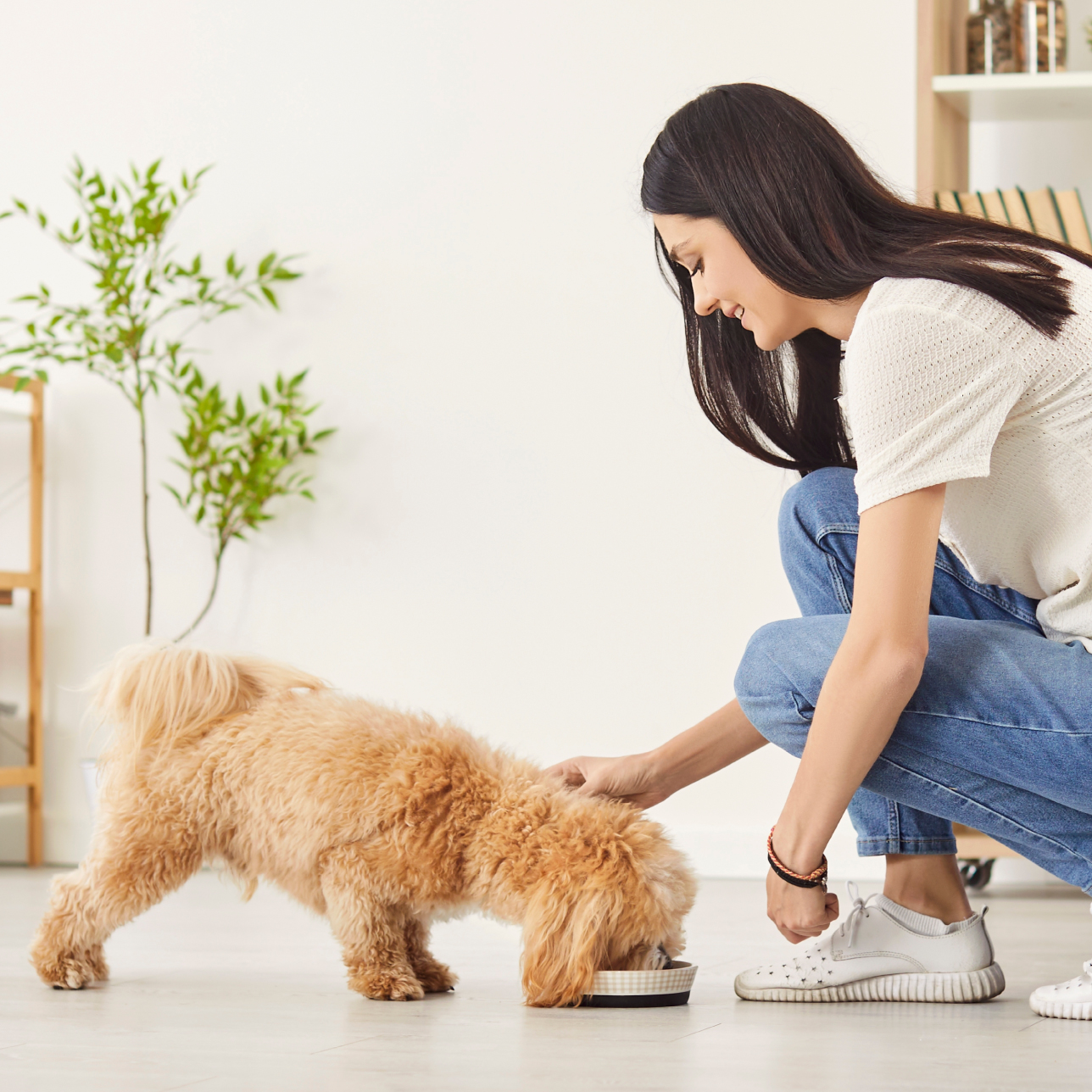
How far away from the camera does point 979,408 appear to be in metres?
1.13

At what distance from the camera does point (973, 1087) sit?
1.01 meters

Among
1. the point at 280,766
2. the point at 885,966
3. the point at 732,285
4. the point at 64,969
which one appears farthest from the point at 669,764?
the point at 64,969

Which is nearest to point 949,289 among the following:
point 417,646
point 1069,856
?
point 1069,856

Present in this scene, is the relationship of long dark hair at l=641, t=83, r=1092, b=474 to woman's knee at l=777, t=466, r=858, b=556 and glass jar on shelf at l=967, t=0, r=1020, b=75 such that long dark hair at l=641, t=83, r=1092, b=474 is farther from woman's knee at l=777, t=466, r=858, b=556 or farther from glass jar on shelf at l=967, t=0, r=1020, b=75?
glass jar on shelf at l=967, t=0, r=1020, b=75

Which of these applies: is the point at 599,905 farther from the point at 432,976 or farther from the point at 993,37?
the point at 993,37

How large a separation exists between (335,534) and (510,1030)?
1777mm

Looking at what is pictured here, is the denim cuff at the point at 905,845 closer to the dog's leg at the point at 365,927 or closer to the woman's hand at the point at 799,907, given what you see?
the woman's hand at the point at 799,907

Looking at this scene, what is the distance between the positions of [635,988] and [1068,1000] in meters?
0.39

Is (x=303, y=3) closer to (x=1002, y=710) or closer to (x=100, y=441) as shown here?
(x=100, y=441)

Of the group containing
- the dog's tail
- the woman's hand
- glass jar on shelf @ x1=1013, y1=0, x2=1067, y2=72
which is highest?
glass jar on shelf @ x1=1013, y1=0, x2=1067, y2=72

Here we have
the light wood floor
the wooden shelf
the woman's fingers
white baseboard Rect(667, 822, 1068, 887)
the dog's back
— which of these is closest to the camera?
the light wood floor

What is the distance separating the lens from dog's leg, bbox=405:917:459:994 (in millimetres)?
1453

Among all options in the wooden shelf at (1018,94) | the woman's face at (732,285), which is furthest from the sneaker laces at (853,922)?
the wooden shelf at (1018,94)

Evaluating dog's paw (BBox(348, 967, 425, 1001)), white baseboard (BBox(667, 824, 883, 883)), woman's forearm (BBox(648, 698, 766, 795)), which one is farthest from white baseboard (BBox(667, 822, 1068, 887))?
dog's paw (BBox(348, 967, 425, 1001))
